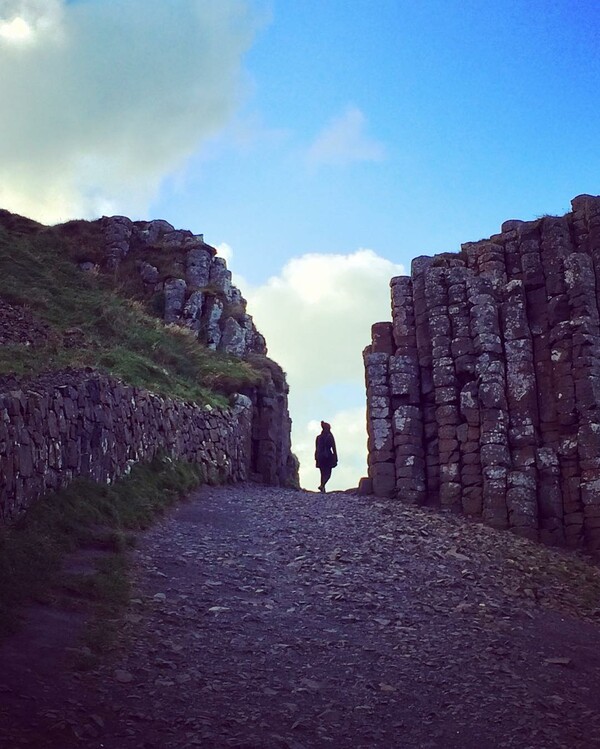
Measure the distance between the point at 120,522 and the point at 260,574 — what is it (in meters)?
3.35

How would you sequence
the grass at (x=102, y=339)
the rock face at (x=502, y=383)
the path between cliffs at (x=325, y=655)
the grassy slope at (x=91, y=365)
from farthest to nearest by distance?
1. the grass at (x=102, y=339)
2. the rock face at (x=502, y=383)
3. the grassy slope at (x=91, y=365)
4. the path between cliffs at (x=325, y=655)

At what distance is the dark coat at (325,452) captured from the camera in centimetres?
2898

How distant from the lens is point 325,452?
95.3 feet

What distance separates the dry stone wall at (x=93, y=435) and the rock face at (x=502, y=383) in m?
5.40

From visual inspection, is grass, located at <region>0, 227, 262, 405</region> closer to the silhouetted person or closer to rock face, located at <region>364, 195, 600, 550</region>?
the silhouetted person

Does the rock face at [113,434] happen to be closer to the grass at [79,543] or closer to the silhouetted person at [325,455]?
the grass at [79,543]

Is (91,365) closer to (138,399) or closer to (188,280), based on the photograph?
(138,399)

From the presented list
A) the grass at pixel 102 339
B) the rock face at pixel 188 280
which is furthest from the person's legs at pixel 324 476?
the rock face at pixel 188 280

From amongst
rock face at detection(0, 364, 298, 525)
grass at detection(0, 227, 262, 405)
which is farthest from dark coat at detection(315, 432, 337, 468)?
grass at detection(0, 227, 262, 405)

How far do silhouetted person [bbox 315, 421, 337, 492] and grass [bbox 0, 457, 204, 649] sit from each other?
1142 cm

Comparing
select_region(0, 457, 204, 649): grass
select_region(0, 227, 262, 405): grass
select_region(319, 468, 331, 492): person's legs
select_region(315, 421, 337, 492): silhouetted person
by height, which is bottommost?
select_region(0, 457, 204, 649): grass

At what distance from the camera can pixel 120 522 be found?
48.7 ft

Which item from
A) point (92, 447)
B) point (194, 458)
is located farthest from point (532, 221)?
point (92, 447)

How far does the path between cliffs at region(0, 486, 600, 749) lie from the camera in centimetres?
756
